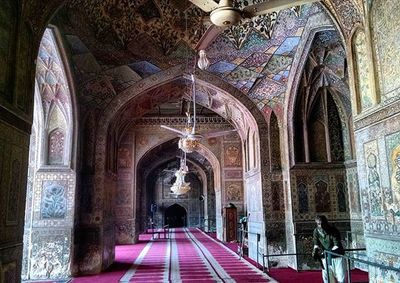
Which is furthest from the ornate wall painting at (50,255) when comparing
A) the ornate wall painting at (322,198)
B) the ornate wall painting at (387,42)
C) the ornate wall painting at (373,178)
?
the ornate wall painting at (387,42)

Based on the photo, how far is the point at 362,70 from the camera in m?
5.41

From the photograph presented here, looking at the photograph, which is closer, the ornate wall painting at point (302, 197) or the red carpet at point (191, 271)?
the red carpet at point (191, 271)

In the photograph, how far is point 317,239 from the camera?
19.1 feet

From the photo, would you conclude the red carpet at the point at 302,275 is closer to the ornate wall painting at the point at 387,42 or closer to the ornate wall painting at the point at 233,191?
the ornate wall painting at the point at 387,42

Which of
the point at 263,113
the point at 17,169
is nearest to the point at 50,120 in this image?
the point at 17,169

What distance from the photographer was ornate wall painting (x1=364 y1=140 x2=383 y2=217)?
190 inches

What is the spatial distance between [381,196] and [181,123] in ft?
37.7

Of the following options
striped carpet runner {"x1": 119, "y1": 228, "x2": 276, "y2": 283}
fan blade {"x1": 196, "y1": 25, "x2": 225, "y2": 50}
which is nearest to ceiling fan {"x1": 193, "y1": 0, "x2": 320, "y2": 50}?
fan blade {"x1": 196, "y1": 25, "x2": 225, "y2": 50}

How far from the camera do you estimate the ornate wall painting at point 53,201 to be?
27.0 ft

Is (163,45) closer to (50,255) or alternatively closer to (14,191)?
(50,255)

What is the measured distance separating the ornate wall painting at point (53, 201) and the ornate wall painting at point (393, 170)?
650 cm

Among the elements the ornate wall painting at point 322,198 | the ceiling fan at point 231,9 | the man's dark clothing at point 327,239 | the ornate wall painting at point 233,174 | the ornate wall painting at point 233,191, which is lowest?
the man's dark clothing at point 327,239

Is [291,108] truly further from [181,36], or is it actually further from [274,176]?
[181,36]

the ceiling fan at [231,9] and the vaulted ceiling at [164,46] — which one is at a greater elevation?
the vaulted ceiling at [164,46]
